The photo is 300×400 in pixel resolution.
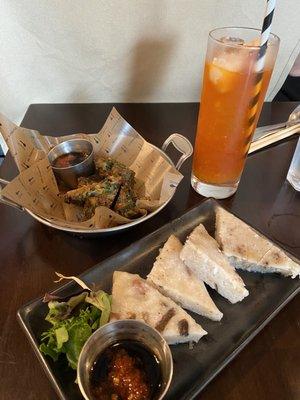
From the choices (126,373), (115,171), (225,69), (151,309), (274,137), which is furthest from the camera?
(274,137)

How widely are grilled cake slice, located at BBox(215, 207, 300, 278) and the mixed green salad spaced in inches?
13.3

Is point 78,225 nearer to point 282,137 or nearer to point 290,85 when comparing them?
point 282,137

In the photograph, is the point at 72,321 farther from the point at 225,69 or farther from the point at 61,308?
the point at 225,69

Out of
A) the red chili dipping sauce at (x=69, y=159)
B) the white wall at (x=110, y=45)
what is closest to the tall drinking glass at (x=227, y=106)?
the red chili dipping sauce at (x=69, y=159)

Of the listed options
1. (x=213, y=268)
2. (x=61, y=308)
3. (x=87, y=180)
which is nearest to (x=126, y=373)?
(x=61, y=308)

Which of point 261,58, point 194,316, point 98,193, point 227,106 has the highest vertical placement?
point 261,58

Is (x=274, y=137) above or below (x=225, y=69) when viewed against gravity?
below

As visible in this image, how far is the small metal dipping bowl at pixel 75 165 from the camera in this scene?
3.28 feet

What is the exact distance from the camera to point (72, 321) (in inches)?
25.2

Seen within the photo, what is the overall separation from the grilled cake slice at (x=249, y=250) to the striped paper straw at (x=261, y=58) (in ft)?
0.87

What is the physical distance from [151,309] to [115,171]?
1.43 feet

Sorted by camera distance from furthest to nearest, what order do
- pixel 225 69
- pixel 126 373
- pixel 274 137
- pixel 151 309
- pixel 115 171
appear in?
pixel 274 137
pixel 115 171
pixel 225 69
pixel 151 309
pixel 126 373

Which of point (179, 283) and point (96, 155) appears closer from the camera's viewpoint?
point (179, 283)

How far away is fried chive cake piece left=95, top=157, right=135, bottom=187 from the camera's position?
969 millimetres
